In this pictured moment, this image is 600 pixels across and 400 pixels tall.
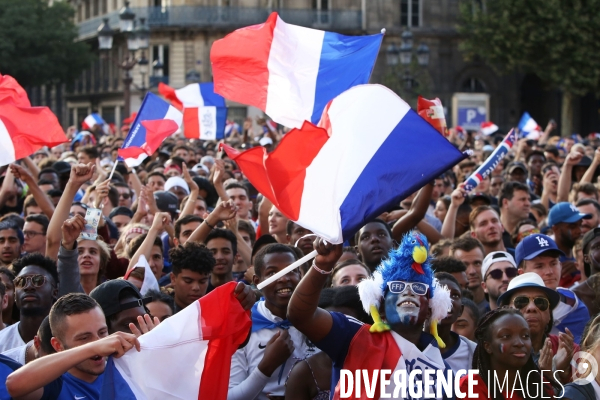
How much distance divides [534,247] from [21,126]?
368cm

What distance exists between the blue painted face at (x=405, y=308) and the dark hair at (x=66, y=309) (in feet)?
4.63

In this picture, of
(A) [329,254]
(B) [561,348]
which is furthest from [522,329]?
(A) [329,254]

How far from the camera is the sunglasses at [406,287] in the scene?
15.2 feet

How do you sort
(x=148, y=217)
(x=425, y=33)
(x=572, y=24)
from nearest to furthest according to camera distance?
1. (x=148, y=217)
2. (x=572, y=24)
3. (x=425, y=33)

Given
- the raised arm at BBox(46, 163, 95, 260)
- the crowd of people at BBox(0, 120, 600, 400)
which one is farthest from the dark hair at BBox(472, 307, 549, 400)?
the raised arm at BBox(46, 163, 95, 260)

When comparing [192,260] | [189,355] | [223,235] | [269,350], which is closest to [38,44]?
[223,235]

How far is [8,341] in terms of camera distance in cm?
607

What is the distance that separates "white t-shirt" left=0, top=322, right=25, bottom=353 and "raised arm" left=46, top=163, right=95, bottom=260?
1.11 meters

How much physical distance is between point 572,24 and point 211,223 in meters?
34.2

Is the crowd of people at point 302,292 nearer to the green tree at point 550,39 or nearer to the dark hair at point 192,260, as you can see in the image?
the dark hair at point 192,260

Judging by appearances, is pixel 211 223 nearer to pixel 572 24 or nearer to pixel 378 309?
pixel 378 309

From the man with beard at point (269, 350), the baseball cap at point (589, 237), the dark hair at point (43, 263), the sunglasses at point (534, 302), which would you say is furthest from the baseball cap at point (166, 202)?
the sunglasses at point (534, 302)

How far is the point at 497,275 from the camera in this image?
7.07m

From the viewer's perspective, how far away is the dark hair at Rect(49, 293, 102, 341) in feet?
16.3
